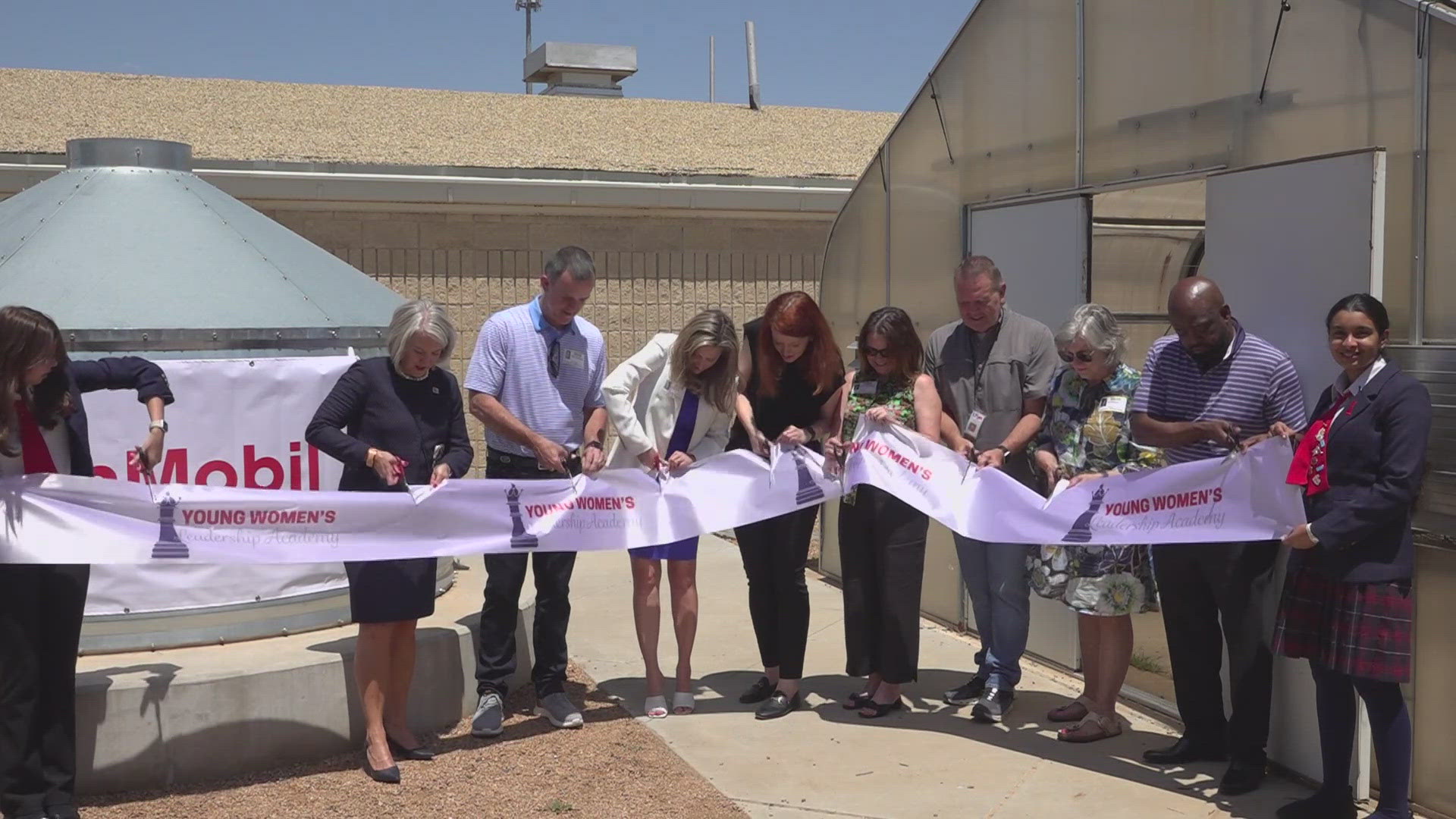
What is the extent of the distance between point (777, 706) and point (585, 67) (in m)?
12.2

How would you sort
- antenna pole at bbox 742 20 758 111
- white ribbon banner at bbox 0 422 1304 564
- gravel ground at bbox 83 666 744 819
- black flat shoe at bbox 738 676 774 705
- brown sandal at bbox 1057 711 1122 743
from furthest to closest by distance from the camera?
antenna pole at bbox 742 20 758 111
black flat shoe at bbox 738 676 774 705
brown sandal at bbox 1057 711 1122 743
gravel ground at bbox 83 666 744 819
white ribbon banner at bbox 0 422 1304 564

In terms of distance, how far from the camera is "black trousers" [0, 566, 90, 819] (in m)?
4.51

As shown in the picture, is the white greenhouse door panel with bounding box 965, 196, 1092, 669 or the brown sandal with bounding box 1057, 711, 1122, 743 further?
the white greenhouse door panel with bounding box 965, 196, 1092, 669

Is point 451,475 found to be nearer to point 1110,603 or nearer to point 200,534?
point 200,534

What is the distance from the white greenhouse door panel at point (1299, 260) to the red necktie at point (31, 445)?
4.38m

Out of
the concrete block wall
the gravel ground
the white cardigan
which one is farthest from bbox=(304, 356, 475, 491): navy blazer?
the concrete block wall

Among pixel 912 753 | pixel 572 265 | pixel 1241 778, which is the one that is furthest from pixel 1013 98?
pixel 1241 778

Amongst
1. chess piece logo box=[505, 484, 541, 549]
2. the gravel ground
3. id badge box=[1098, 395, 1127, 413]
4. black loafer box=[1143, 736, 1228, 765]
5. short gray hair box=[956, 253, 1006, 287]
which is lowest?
the gravel ground

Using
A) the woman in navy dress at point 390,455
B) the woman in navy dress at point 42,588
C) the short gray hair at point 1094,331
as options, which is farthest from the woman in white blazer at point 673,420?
the woman in navy dress at point 42,588

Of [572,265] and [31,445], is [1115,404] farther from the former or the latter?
[31,445]

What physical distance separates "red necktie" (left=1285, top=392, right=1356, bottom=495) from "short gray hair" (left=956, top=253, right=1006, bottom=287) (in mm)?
1531

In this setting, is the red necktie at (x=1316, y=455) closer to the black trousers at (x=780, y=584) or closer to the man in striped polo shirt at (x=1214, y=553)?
the man in striped polo shirt at (x=1214, y=553)

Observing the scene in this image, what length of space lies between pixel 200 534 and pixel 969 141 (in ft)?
14.0

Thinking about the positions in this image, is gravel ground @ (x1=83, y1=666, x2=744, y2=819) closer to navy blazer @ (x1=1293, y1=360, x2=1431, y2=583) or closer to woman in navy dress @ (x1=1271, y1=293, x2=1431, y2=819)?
woman in navy dress @ (x1=1271, y1=293, x2=1431, y2=819)
